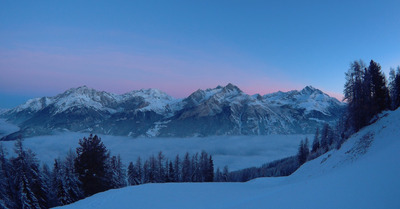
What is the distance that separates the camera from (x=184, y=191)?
711 inches

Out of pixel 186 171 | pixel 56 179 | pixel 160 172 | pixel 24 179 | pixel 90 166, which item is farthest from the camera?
pixel 186 171

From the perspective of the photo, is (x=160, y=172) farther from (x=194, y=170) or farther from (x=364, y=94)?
(x=364, y=94)

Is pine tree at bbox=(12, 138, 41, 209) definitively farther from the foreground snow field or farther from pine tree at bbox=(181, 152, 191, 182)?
pine tree at bbox=(181, 152, 191, 182)

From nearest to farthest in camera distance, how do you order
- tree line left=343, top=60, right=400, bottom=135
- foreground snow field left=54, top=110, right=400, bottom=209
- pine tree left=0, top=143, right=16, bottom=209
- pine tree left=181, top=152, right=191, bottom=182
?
foreground snow field left=54, top=110, right=400, bottom=209, pine tree left=0, top=143, right=16, bottom=209, tree line left=343, top=60, right=400, bottom=135, pine tree left=181, top=152, right=191, bottom=182

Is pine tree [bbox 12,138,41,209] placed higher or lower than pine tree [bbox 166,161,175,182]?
higher

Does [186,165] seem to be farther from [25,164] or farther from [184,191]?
[184,191]

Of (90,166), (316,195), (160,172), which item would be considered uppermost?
(316,195)

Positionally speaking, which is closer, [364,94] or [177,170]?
[364,94]

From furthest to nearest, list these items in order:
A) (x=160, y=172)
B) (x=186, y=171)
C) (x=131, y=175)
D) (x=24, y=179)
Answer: (x=186, y=171) → (x=160, y=172) → (x=131, y=175) → (x=24, y=179)

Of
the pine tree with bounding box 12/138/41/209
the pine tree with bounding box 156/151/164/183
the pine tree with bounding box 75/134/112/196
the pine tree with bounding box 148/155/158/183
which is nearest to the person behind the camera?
the pine tree with bounding box 75/134/112/196

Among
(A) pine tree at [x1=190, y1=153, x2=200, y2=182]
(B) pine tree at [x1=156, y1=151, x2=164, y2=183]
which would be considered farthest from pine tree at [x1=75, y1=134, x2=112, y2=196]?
(A) pine tree at [x1=190, y1=153, x2=200, y2=182]

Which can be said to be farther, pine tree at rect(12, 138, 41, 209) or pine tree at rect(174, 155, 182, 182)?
pine tree at rect(174, 155, 182, 182)

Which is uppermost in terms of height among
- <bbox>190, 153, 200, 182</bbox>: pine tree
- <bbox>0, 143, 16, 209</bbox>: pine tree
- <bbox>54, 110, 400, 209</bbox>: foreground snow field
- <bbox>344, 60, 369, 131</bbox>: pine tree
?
<bbox>344, 60, 369, 131</bbox>: pine tree

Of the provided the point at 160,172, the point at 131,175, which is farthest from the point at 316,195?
the point at 131,175
